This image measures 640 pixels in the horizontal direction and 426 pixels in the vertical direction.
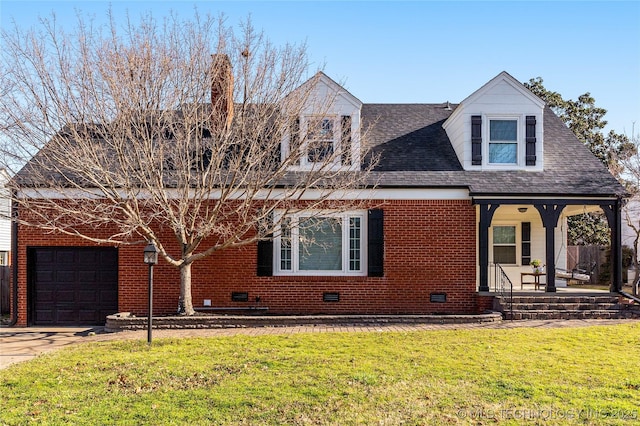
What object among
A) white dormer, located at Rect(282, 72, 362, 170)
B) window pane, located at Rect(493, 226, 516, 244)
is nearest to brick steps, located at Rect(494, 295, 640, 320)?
window pane, located at Rect(493, 226, 516, 244)

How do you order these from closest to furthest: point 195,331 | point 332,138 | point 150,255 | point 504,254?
point 150,255 → point 195,331 → point 332,138 → point 504,254

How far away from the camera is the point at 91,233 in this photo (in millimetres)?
13938

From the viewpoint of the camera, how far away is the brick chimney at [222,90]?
11867 mm

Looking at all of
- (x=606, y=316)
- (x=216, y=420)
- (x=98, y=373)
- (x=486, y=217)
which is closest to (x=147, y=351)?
(x=98, y=373)

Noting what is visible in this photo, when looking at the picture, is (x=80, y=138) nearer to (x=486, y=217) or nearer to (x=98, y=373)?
(x=98, y=373)

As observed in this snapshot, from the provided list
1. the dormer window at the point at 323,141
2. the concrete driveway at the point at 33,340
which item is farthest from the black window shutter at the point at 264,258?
the concrete driveway at the point at 33,340

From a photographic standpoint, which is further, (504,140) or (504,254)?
(504,254)

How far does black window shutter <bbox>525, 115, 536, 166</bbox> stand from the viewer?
14.8 m

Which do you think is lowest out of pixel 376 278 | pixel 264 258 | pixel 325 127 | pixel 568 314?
pixel 568 314

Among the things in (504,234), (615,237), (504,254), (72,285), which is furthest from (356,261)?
(72,285)

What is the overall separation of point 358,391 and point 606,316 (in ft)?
30.1

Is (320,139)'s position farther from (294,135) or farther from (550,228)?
(550,228)

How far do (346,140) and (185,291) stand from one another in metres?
5.42

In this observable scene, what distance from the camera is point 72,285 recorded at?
14.2 m
